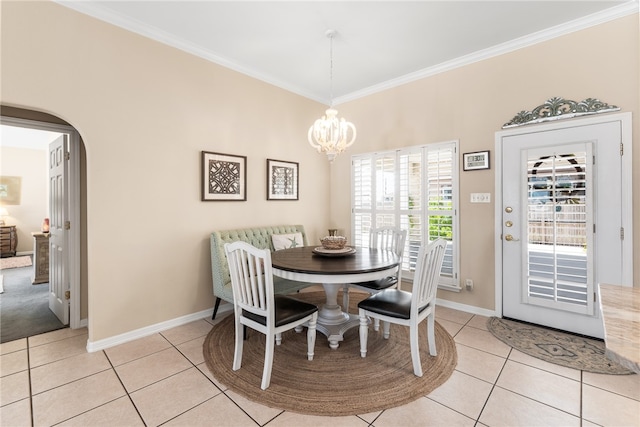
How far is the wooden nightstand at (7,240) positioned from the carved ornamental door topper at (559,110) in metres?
10.2

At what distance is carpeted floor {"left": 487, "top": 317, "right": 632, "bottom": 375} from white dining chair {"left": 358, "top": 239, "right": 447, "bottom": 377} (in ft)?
3.06

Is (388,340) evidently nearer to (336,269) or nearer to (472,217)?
(336,269)

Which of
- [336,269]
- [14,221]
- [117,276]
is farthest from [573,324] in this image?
[14,221]

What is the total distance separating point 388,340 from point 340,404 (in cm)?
100

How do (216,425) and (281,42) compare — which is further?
(281,42)

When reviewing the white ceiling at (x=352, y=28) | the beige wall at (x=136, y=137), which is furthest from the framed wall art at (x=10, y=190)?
the white ceiling at (x=352, y=28)

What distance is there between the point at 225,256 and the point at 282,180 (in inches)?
57.3

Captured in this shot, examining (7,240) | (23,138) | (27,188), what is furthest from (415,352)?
(27,188)

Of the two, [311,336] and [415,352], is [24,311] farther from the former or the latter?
[415,352]

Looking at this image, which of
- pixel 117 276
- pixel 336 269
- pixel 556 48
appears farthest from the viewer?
pixel 556 48

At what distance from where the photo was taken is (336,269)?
7.26 ft

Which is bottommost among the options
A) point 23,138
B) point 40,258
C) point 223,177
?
point 40,258

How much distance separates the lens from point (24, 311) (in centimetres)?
342

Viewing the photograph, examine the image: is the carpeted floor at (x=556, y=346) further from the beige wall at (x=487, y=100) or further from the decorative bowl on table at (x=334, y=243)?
the decorative bowl on table at (x=334, y=243)
